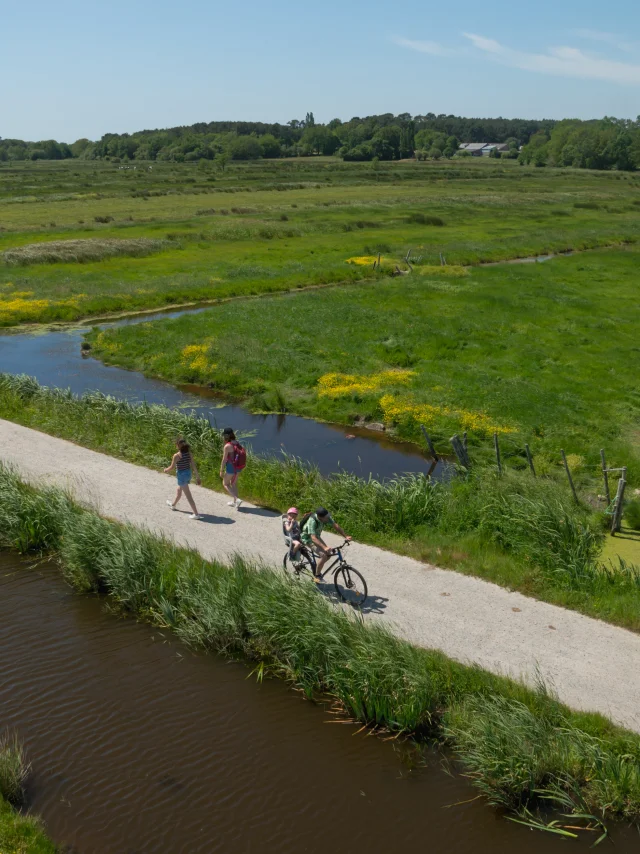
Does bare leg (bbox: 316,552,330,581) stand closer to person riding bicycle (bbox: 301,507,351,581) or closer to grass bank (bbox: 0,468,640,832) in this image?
person riding bicycle (bbox: 301,507,351,581)

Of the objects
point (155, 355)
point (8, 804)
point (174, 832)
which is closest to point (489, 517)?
point (174, 832)

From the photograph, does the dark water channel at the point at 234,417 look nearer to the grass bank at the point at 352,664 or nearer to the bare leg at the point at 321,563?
the bare leg at the point at 321,563

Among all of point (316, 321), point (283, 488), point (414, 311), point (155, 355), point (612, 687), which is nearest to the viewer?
point (612, 687)

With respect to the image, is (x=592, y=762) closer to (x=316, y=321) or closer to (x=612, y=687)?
(x=612, y=687)

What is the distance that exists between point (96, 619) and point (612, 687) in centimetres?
934

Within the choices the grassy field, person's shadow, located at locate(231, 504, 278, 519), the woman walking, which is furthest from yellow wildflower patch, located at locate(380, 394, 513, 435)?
the grassy field

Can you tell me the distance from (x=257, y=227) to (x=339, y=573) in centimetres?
6416

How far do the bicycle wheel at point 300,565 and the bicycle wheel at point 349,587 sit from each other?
645mm

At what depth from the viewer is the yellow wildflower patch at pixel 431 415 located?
87.6 ft

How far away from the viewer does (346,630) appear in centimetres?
1355

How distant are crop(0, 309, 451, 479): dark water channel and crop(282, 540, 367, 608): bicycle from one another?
862 cm

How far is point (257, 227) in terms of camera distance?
7556 cm

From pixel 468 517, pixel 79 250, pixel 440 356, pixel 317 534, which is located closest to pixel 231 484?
pixel 317 534

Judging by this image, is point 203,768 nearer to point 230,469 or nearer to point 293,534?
point 293,534
